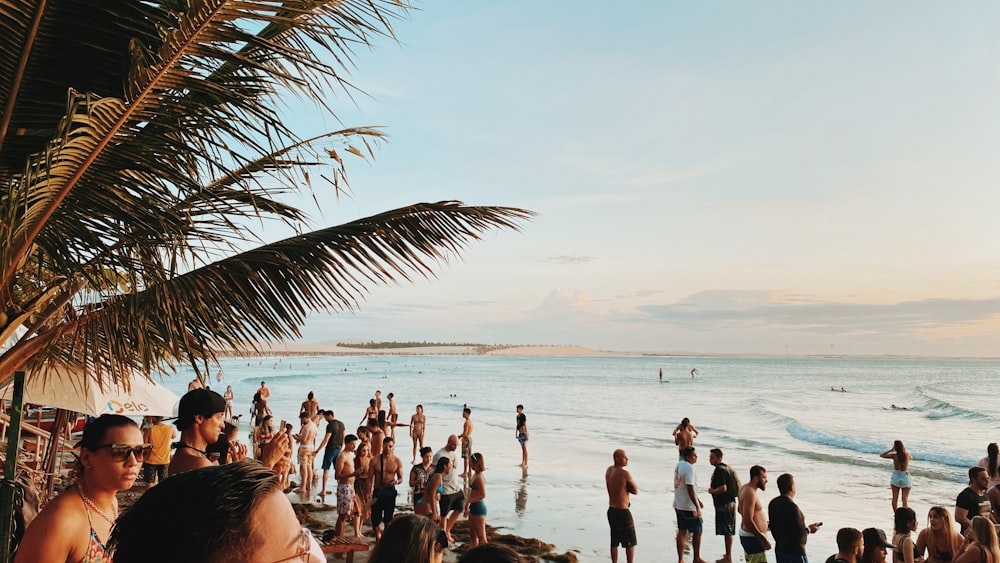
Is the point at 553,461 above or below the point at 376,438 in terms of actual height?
below

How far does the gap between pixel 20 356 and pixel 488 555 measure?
3.17 meters

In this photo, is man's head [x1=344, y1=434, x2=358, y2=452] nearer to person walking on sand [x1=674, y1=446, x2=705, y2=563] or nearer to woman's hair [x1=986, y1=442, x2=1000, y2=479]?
person walking on sand [x1=674, y1=446, x2=705, y2=563]

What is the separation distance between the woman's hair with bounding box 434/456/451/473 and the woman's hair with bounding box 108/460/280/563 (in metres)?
8.64

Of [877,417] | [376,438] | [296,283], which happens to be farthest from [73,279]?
[877,417]

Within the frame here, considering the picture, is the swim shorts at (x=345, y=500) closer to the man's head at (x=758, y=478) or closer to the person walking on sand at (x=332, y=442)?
the person walking on sand at (x=332, y=442)

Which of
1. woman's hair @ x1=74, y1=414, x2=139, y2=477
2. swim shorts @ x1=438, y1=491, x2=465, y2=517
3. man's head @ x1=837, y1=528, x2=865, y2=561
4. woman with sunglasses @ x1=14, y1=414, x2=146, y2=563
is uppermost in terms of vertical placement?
woman's hair @ x1=74, y1=414, x2=139, y2=477

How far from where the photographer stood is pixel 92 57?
313 cm

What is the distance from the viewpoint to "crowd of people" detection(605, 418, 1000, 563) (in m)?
5.93

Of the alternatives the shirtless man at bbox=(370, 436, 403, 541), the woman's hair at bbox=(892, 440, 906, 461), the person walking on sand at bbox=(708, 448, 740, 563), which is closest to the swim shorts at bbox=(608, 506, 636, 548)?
the person walking on sand at bbox=(708, 448, 740, 563)

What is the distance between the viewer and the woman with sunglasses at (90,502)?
2619mm

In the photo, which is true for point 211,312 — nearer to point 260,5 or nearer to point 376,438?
point 260,5

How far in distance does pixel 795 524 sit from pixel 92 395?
8.34 metres

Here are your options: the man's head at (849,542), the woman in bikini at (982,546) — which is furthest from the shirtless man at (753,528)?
the woman in bikini at (982,546)

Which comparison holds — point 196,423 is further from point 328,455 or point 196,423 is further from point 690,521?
point 328,455
